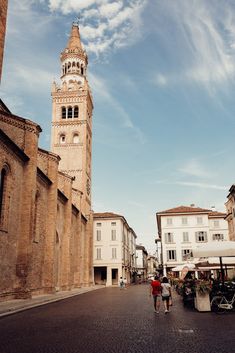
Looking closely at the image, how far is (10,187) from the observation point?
60.3ft

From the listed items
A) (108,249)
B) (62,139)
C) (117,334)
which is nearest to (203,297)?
(117,334)


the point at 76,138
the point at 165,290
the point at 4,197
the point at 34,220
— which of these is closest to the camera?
the point at 165,290

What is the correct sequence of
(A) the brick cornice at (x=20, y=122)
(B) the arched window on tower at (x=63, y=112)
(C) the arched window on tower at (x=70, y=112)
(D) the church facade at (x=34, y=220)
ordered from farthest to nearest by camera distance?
(B) the arched window on tower at (x=63, y=112)
(C) the arched window on tower at (x=70, y=112)
(A) the brick cornice at (x=20, y=122)
(D) the church facade at (x=34, y=220)

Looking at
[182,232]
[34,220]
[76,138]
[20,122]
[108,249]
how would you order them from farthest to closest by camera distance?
[108,249], [182,232], [76,138], [34,220], [20,122]

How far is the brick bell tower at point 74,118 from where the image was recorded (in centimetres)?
4869

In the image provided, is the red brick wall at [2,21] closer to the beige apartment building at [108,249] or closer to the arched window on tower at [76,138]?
the arched window on tower at [76,138]

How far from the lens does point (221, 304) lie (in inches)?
504

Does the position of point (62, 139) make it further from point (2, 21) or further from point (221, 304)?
point (221, 304)

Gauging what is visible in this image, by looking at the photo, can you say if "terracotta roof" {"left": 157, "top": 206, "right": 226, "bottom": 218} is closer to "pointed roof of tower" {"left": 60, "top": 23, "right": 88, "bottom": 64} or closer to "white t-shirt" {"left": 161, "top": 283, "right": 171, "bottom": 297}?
"pointed roof of tower" {"left": 60, "top": 23, "right": 88, "bottom": 64}

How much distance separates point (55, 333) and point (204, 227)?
50038 mm

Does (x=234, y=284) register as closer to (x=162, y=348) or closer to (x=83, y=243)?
→ (x=162, y=348)

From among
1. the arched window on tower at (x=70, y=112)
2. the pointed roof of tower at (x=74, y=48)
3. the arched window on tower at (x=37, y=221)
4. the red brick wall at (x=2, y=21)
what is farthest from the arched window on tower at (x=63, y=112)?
the red brick wall at (x=2, y=21)

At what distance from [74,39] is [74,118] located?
47.8ft

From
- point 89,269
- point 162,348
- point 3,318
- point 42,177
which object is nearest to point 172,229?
point 89,269
